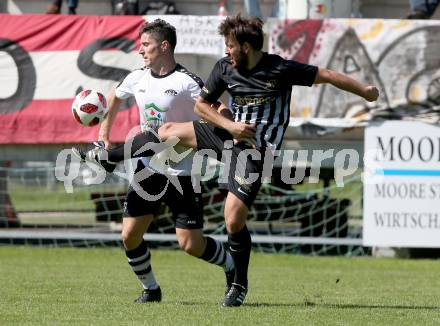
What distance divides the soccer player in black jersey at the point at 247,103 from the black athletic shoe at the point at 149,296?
29.8 inches

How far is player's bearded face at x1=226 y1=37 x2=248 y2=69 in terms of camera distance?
730 centimetres

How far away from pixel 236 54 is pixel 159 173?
1.15 meters

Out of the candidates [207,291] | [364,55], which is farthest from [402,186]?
[207,291]

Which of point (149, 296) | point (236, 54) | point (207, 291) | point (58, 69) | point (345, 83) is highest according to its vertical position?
point (236, 54)

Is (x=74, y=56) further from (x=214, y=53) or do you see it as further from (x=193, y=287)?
(x=193, y=287)

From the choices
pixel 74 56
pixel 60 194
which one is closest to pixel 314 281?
pixel 74 56

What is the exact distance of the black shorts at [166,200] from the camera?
789 cm

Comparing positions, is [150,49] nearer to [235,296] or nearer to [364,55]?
[235,296]

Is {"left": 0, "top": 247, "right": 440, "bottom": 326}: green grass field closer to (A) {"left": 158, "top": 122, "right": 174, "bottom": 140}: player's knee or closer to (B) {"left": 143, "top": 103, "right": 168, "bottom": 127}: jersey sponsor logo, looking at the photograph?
(A) {"left": 158, "top": 122, "right": 174, "bottom": 140}: player's knee

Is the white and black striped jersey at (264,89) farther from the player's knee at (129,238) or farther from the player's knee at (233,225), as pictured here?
the player's knee at (129,238)

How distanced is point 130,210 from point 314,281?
3481 mm

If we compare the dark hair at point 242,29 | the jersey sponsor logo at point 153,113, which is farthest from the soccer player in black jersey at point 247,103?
the jersey sponsor logo at point 153,113

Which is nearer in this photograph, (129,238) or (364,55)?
(129,238)

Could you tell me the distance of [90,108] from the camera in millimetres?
8258
